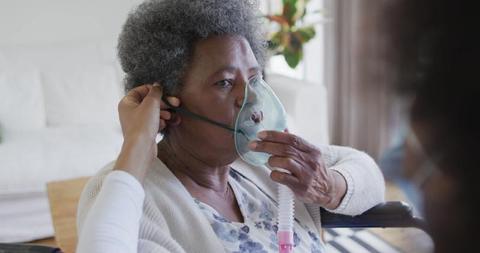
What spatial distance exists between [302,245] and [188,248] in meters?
0.32

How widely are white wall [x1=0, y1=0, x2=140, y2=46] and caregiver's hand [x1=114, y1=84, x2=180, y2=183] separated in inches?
94.0

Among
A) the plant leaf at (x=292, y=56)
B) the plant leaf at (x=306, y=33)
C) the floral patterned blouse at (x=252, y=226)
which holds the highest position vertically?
the plant leaf at (x=306, y=33)

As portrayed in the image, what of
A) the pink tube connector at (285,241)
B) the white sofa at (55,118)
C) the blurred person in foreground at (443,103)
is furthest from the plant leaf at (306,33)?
the blurred person in foreground at (443,103)

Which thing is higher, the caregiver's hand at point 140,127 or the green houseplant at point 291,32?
the caregiver's hand at point 140,127

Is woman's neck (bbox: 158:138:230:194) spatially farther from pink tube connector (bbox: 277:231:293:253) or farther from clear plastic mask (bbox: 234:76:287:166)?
pink tube connector (bbox: 277:231:293:253)

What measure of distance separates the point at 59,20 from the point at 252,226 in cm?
284

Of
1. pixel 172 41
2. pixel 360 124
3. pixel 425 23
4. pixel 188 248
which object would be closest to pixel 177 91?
pixel 172 41

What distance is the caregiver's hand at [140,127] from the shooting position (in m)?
0.97

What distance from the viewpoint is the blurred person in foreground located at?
1.25 ft

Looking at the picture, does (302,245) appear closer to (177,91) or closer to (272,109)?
(272,109)

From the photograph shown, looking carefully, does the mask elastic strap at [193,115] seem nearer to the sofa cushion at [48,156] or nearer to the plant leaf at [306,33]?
the sofa cushion at [48,156]

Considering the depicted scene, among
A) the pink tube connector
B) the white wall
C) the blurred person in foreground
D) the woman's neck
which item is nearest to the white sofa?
the white wall

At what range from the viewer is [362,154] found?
149 centimetres

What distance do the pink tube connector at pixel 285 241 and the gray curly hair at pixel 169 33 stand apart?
42cm
